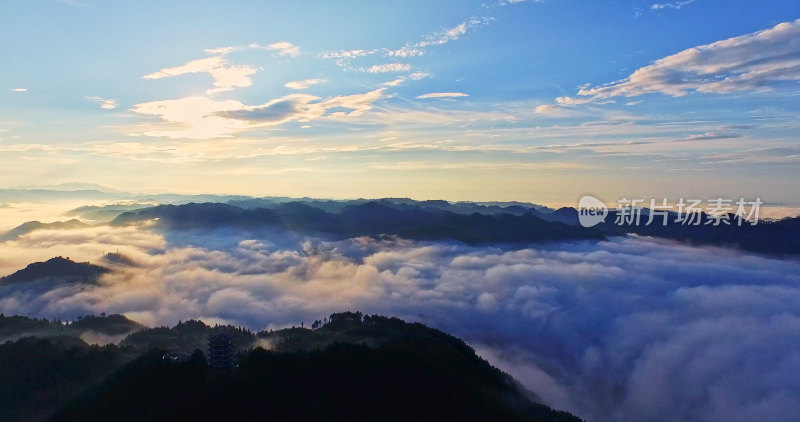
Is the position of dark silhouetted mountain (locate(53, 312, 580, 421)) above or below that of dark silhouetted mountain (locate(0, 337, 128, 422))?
above

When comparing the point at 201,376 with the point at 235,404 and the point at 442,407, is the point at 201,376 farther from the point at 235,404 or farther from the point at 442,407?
the point at 442,407

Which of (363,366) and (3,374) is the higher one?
(363,366)

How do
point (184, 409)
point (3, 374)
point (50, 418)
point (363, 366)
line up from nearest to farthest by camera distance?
1. point (184, 409)
2. point (50, 418)
3. point (363, 366)
4. point (3, 374)

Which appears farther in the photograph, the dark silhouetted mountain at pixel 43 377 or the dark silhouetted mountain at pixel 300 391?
the dark silhouetted mountain at pixel 43 377

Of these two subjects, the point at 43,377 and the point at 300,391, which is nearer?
the point at 300,391

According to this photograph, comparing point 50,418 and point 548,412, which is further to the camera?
point 548,412

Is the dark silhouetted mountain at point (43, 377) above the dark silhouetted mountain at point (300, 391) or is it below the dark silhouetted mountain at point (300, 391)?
below

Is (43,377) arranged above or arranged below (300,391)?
below

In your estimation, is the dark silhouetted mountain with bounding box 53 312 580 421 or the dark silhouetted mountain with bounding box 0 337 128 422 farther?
the dark silhouetted mountain with bounding box 0 337 128 422

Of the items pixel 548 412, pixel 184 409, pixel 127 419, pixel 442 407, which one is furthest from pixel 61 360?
pixel 548 412

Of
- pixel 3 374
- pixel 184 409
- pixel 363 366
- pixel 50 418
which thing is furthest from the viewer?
pixel 3 374
